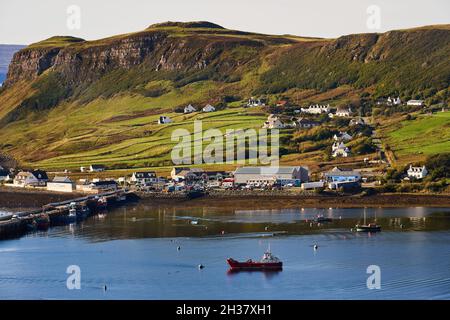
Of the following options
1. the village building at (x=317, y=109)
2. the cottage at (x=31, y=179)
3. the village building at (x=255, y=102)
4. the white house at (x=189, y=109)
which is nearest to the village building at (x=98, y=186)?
the cottage at (x=31, y=179)

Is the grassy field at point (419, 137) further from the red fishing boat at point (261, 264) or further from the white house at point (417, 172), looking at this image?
the red fishing boat at point (261, 264)

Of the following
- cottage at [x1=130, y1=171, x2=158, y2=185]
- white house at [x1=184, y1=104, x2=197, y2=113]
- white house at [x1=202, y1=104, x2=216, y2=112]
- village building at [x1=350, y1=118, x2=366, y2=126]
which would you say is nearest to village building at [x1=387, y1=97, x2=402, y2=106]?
village building at [x1=350, y1=118, x2=366, y2=126]

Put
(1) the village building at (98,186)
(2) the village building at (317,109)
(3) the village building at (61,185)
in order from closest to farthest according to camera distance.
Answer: (1) the village building at (98,186) → (3) the village building at (61,185) → (2) the village building at (317,109)

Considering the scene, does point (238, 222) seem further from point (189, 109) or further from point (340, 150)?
point (189, 109)

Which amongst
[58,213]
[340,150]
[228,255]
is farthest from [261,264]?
[340,150]

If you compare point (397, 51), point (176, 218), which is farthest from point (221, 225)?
point (397, 51)

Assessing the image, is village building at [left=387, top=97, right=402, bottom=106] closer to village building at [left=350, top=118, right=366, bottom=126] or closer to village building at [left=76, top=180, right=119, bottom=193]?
village building at [left=350, top=118, right=366, bottom=126]
